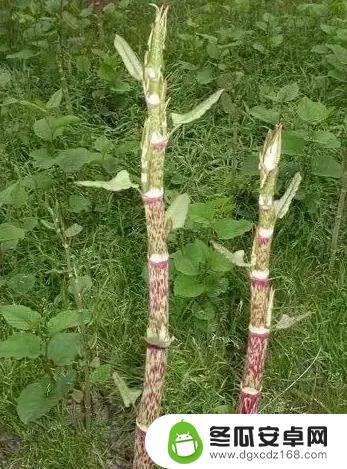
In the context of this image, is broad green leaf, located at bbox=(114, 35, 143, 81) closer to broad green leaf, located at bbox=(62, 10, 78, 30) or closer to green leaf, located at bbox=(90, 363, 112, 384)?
green leaf, located at bbox=(90, 363, 112, 384)

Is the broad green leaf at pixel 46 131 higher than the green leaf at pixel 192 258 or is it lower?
higher

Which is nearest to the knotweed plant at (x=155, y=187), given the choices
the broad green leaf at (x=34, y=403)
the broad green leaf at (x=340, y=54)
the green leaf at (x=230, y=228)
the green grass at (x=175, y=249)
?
the broad green leaf at (x=34, y=403)

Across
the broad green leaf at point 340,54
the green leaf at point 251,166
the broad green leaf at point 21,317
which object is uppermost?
the broad green leaf at point 340,54

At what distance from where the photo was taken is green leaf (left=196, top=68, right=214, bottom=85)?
3.20 metres

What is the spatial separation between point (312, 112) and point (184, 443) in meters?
1.30

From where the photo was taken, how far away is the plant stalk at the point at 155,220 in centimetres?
133

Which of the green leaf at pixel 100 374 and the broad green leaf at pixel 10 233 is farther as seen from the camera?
the broad green leaf at pixel 10 233

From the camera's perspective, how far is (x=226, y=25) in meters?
3.72

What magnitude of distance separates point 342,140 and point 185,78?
31.7 inches

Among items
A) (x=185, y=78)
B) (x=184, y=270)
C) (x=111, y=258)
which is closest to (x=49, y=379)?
(x=184, y=270)

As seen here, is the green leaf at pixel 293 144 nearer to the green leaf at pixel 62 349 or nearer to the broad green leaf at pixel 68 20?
the green leaf at pixel 62 349

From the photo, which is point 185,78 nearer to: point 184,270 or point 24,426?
point 184,270

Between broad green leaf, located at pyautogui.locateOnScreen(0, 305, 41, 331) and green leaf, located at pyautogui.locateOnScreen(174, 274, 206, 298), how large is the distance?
429 millimetres

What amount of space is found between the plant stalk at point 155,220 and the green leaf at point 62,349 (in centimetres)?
24
